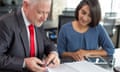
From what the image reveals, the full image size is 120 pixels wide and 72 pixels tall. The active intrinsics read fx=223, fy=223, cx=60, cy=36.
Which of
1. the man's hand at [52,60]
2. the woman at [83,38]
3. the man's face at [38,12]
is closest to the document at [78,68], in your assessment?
the man's hand at [52,60]

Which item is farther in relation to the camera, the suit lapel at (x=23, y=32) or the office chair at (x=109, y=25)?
the office chair at (x=109, y=25)

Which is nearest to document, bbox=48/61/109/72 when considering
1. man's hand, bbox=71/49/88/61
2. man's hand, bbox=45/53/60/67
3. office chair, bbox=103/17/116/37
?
man's hand, bbox=45/53/60/67

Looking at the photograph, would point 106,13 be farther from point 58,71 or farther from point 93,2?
point 58,71

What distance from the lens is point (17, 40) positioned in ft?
5.00

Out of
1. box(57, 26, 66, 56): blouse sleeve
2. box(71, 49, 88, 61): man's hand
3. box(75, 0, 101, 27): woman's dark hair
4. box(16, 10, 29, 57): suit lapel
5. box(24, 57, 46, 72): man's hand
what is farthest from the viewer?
box(57, 26, 66, 56): blouse sleeve

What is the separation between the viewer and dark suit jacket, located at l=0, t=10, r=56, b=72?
1444 millimetres

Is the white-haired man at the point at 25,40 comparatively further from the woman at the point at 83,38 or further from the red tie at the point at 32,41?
the woman at the point at 83,38

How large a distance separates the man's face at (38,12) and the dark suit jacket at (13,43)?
0.09 m

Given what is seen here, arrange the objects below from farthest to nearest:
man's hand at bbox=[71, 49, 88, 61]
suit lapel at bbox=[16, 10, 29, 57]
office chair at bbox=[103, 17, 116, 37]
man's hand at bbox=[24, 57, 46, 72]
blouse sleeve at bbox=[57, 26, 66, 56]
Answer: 1. office chair at bbox=[103, 17, 116, 37]
2. blouse sleeve at bbox=[57, 26, 66, 56]
3. man's hand at bbox=[71, 49, 88, 61]
4. suit lapel at bbox=[16, 10, 29, 57]
5. man's hand at bbox=[24, 57, 46, 72]

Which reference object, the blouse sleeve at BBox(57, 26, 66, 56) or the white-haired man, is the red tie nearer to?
the white-haired man

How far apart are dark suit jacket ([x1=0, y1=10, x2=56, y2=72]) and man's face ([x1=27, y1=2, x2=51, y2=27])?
0.09 meters

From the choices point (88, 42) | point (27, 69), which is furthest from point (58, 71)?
point (88, 42)

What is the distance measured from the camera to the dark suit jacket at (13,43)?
144 cm

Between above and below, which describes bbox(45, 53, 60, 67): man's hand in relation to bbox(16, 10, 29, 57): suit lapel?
below
